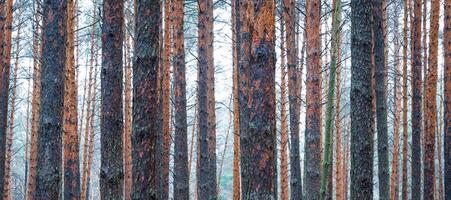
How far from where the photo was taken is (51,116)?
5.06 meters

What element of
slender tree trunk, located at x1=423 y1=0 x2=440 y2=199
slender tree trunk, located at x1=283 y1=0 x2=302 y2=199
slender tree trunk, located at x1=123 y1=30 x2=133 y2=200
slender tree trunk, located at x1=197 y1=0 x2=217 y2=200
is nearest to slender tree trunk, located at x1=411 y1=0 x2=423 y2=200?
slender tree trunk, located at x1=423 y1=0 x2=440 y2=199

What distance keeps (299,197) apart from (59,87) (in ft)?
18.8

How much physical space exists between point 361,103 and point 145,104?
2.04 meters

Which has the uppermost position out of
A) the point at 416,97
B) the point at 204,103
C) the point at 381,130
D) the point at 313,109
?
the point at 416,97

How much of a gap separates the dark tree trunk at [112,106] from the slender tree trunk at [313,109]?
2800mm

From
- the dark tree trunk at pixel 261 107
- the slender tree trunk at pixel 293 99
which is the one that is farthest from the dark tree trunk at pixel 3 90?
the dark tree trunk at pixel 261 107

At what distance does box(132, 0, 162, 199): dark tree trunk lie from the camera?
3.93m

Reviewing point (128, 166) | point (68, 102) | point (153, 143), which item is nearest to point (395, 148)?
point (128, 166)

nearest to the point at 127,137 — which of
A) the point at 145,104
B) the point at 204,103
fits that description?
the point at 204,103

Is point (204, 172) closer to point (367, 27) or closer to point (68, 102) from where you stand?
point (68, 102)

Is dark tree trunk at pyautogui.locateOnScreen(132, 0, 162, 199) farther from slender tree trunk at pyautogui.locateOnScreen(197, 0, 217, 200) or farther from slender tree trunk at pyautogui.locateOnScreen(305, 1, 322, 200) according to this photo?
slender tree trunk at pyautogui.locateOnScreen(197, 0, 217, 200)

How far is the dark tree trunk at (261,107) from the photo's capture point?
382 centimetres

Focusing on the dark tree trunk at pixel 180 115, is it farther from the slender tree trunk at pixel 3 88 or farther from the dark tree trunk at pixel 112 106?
the slender tree trunk at pixel 3 88

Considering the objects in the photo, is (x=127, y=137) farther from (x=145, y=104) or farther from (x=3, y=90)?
(x=145, y=104)
